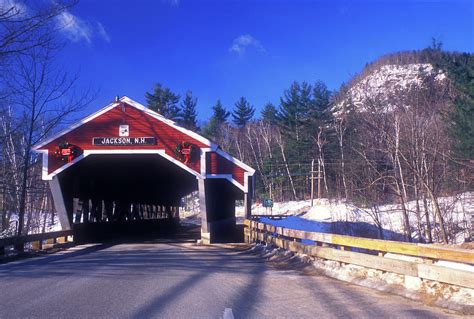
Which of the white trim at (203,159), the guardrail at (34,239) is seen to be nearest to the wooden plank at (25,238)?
the guardrail at (34,239)

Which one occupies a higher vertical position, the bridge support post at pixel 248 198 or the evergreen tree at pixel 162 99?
the evergreen tree at pixel 162 99

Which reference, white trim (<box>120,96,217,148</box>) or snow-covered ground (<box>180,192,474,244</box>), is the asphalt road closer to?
white trim (<box>120,96,217,148</box>)

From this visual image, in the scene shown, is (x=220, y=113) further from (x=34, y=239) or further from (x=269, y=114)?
(x=34, y=239)

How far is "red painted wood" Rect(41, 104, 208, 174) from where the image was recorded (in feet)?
69.1

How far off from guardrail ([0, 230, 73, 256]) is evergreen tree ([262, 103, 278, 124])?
42.4 meters

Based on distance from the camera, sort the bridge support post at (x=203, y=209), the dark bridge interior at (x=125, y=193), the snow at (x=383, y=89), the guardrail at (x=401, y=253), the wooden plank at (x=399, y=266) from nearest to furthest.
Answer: the wooden plank at (x=399, y=266) → the guardrail at (x=401, y=253) → the bridge support post at (x=203, y=209) → the snow at (x=383, y=89) → the dark bridge interior at (x=125, y=193)

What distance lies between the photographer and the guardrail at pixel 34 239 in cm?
1467

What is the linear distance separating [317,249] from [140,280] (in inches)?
154

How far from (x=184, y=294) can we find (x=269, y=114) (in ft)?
187

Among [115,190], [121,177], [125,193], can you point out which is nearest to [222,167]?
[121,177]

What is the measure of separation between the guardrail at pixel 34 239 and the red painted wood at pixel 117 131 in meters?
2.86

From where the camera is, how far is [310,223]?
38.8m

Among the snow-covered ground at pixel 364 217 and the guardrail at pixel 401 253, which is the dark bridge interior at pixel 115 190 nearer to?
the snow-covered ground at pixel 364 217

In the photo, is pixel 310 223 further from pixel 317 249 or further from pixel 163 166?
pixel 317 249
